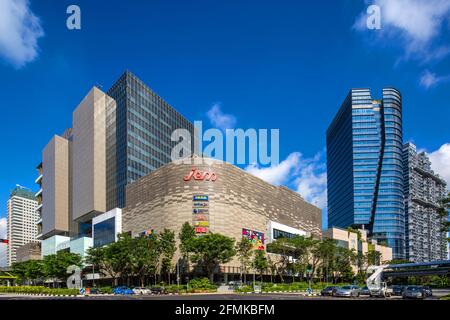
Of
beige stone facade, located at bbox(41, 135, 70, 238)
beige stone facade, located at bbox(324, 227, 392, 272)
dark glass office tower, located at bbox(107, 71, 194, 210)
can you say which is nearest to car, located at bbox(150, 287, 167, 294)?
dark glass office tower, located at bbox(107, 71, 194, 210)

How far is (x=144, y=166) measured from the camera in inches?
4405

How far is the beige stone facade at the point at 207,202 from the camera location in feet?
270

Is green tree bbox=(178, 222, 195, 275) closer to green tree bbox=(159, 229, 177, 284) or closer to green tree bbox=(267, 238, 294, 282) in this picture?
green tree bbox=(159, 229, 177, 284)

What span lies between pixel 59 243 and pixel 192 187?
63430 mm

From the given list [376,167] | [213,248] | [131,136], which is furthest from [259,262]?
[376,167]

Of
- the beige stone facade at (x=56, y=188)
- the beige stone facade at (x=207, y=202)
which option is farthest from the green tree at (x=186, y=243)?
the beige stone facade at (x=56, y=188)

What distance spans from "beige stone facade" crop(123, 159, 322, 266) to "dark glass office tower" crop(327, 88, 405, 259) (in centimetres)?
10232

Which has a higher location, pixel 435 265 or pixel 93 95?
pixel 93 95

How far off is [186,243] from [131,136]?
144 ft
